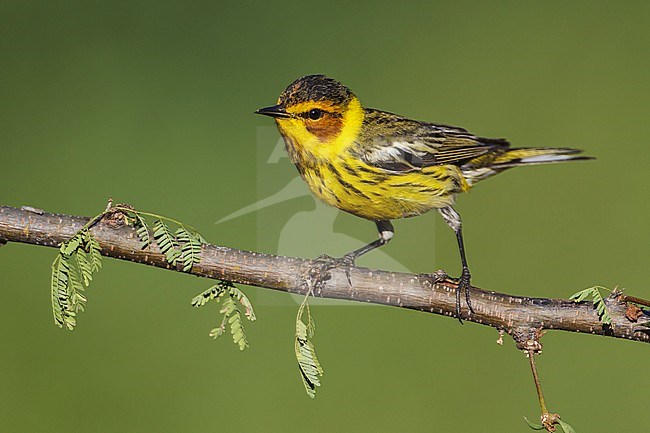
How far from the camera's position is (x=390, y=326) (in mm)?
4172

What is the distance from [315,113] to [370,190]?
353 millimetres

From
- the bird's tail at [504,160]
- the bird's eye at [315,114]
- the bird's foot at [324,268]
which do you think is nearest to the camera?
the bird's foot at [324,268]

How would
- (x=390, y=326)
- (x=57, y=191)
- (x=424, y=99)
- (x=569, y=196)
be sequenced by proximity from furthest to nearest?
(x=424, y=99) < (x=569, y=196) < (x=57, y=191) < (x=390, y=326)

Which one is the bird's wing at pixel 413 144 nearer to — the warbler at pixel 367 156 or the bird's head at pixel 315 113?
the warbler at pixel 367 156

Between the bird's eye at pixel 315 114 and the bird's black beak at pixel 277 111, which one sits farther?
the bird's eye at pixel 315 114

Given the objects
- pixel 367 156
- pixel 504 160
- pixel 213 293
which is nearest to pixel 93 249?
pixel 213 293

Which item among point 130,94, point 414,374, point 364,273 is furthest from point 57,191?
point 364,273

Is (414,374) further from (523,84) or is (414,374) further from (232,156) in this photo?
(523,84)

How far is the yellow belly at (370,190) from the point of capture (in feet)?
9.82

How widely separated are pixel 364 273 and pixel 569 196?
9.02 ft

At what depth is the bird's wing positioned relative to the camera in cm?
314

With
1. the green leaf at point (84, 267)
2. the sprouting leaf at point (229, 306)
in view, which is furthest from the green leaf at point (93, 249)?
the sprouting leaf at point (229, 306)

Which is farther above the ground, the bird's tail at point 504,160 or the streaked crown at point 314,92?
the streaked crown at point 314,92

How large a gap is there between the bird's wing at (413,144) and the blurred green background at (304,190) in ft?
2.25
